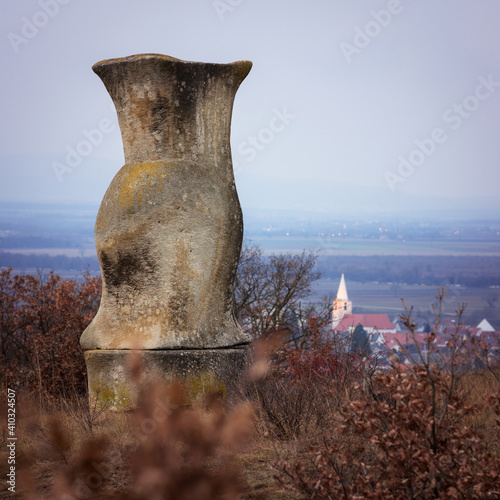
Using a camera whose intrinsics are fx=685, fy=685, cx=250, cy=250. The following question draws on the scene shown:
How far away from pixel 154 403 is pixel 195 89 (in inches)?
159

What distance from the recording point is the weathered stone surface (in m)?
5.82

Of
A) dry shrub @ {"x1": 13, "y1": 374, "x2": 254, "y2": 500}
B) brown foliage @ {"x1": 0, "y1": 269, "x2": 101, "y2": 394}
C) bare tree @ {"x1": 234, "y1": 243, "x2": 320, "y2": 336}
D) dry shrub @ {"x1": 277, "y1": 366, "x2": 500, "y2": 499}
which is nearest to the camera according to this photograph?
dry shrub @ {"x1": 13, "y1": 374, "x2": 254, "y2": 500}

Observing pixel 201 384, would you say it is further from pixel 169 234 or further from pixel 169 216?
pixel 169 216

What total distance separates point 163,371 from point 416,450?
3.09 m

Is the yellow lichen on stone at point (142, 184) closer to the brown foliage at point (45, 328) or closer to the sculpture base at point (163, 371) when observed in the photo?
the sculpture base at point (163, 371)

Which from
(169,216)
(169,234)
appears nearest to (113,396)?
(169,234)

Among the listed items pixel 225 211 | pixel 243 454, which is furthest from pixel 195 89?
pixel 243 454

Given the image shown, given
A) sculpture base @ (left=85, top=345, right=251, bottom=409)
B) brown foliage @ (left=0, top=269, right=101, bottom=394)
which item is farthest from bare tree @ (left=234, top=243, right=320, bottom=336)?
sculpture base @ (left=85, top=345, right=251, bottom=409)

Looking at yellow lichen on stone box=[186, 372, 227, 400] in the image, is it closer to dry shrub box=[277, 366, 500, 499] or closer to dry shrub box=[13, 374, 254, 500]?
dry shrub box=[277, 366, 500, 499]

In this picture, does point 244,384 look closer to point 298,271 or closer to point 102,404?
point 102,404

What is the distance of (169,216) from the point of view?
582cm

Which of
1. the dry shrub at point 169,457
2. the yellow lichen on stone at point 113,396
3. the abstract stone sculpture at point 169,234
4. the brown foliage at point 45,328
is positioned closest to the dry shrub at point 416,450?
the dry shrub at point 169,457

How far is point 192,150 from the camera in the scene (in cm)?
605

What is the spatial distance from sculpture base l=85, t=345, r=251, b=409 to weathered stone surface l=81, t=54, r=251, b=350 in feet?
0.25
